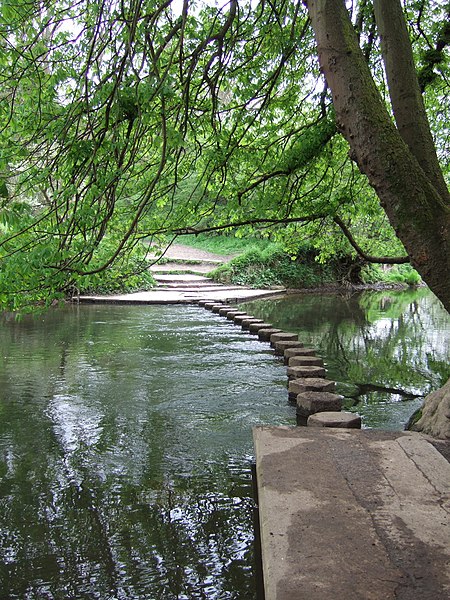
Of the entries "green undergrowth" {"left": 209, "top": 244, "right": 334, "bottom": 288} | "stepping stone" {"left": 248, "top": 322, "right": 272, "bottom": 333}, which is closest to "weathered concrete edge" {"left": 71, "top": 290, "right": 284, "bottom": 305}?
"green undergrowth" {"left": 209, "top": 244, "right": 334, "bottom": 288}

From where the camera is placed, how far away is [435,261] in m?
3.11

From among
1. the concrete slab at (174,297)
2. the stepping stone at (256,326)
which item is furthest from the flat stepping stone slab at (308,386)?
the concrete slab at (174,297)

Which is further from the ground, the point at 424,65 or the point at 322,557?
the point at 424,65

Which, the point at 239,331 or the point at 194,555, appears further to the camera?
the point at 239,331

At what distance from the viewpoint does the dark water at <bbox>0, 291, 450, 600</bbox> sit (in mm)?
3158

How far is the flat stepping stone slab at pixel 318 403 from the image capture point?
577 centimetres

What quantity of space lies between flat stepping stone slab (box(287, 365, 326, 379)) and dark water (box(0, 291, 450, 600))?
240 mm

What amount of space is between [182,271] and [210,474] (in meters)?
22.3

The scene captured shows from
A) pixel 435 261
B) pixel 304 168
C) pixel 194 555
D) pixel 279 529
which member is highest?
pixel 304 168

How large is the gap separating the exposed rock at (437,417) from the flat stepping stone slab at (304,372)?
2.13m

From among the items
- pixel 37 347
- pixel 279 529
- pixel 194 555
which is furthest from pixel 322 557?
pixel 37 347

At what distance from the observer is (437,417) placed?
4.71 m

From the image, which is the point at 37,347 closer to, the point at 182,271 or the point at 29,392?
the point at 29,392

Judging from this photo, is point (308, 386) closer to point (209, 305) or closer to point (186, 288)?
point (209, 305)
